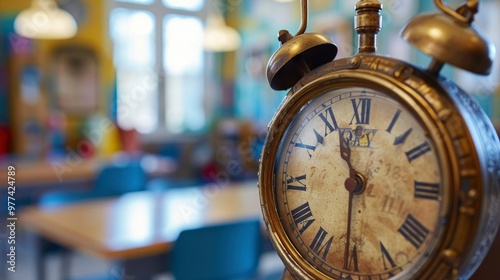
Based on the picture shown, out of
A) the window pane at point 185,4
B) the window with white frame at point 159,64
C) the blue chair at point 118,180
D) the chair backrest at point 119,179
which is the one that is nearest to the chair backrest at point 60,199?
the blue chair at point 118,180

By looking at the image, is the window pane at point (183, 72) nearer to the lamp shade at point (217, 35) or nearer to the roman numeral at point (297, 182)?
the lamp shade at point (217, 35)

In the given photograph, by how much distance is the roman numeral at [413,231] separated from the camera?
0.55 m

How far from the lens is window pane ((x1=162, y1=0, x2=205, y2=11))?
7.18 meters

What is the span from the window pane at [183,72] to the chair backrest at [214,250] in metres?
5.61

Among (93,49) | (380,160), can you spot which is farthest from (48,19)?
(380,160)

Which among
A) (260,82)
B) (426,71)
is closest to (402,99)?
(426,71)

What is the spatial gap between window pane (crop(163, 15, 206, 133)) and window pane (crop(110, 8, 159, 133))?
0.84 feet

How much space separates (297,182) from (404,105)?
0.20 metres

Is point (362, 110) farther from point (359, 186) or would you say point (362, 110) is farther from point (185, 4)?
point (185, 4)

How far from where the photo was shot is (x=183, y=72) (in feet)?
24.7

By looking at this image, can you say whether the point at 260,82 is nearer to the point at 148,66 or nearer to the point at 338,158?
the point at 148,66

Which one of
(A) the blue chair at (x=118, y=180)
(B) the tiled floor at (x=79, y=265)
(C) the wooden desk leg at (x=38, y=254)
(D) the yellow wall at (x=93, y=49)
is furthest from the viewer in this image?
(D) the yellow wall at (x=93, y=49)

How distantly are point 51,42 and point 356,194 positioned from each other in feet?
19.6

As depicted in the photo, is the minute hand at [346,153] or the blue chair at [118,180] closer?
the minute hand at [346,153]
